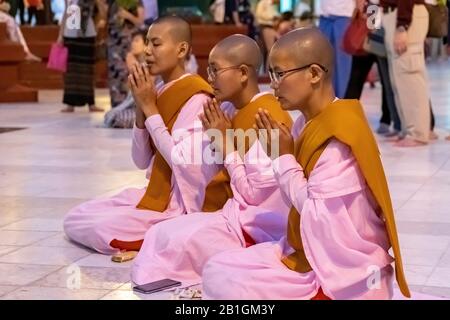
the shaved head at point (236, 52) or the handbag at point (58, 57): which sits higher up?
the shaved head at point (236, 52)

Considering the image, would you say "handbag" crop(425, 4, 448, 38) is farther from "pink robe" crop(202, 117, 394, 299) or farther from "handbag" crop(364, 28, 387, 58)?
"pink robe" crop(202, 117, 394, 299)

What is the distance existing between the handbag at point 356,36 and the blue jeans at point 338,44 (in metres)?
0.71

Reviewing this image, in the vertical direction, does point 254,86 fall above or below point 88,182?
above

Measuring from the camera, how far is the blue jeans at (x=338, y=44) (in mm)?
10461

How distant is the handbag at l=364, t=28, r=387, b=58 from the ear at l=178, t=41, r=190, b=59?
410cm

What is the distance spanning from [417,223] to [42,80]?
428 inches

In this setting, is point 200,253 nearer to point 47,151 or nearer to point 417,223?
point 417,223

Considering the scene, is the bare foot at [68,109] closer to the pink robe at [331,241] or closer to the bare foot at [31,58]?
the bare foot at [31,58]

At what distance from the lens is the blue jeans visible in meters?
10.5

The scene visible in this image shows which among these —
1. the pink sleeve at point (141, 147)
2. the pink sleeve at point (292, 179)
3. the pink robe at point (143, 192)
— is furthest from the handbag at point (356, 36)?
the pink sleeve at point (292, 179)

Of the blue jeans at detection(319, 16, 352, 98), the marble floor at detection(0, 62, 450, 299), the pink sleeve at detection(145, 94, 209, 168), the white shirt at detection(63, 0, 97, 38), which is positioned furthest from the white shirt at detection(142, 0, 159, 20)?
the pink sleeve at detection(145, 94, 209, 168)

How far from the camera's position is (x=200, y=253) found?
4.46 meters

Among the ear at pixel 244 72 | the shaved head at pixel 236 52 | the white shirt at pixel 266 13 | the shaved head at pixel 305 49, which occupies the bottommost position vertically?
the white shirt at pixel 266 13
